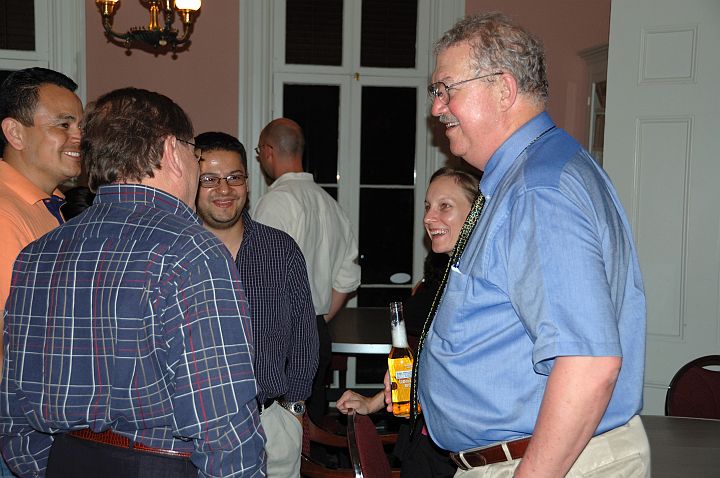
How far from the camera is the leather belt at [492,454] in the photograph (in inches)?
53.4

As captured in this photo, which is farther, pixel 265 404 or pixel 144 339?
pixel 265 404

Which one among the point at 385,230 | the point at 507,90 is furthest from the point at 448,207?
the point at 385,230

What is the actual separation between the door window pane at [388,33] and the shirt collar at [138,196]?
14.0 feet

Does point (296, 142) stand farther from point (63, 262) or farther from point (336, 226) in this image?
point (63, 262)

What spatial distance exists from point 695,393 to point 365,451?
5.85ft

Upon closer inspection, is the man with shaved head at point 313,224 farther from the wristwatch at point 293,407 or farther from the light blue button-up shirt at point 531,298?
the light blue button-up shirt at point 531,298

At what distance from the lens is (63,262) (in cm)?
143

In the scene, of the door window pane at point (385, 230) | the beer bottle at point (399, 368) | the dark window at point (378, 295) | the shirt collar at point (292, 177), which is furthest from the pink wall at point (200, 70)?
the beer bottle at point (399, 368)

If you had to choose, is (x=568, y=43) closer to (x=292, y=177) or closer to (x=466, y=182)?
(x=292, y=177)

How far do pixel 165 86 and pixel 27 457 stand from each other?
13.2ft

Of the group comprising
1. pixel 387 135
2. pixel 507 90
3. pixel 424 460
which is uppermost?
pixel 387 135

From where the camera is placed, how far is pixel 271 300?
2428mm

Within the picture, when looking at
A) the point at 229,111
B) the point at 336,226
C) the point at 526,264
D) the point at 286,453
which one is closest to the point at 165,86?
the point at 229,111

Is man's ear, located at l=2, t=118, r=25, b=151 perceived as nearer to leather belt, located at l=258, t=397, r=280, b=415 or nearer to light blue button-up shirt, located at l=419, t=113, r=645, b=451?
leather belt, located at l=258, t=397, r=280, b=415
